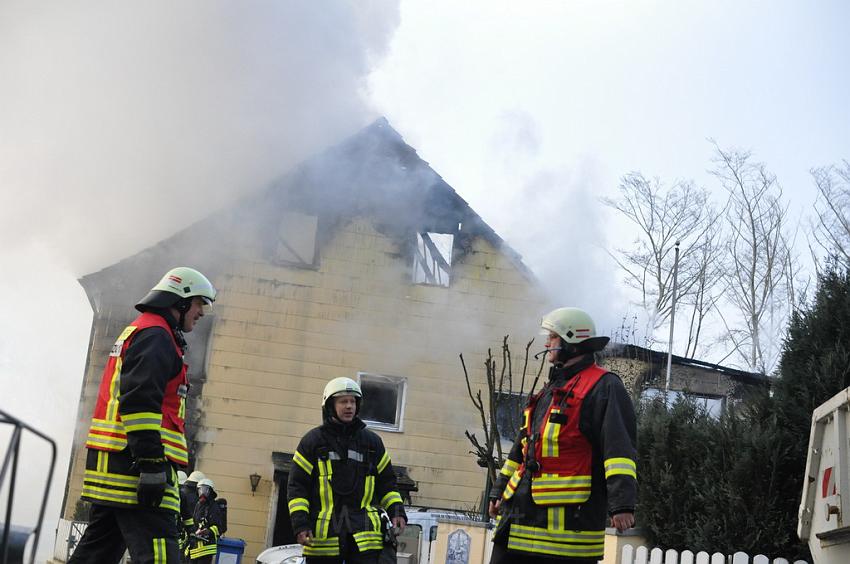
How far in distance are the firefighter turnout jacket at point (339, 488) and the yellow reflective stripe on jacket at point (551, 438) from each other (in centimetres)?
162

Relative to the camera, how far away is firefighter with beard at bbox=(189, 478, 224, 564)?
44.7 feet

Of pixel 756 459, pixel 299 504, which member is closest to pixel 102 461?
pixel 299 504

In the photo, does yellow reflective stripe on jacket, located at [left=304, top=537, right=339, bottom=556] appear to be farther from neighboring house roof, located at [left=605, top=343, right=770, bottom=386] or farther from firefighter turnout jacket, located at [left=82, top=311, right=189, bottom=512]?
neighboring house roof, located at [left=605, top=343, right=770, bottom=386]

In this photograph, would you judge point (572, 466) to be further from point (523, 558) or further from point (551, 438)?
point (523, 558)

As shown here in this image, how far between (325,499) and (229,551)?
1019cm

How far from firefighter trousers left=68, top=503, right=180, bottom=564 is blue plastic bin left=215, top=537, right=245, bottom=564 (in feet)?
36.3

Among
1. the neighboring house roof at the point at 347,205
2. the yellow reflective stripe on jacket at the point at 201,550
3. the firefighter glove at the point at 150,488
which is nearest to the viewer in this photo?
the firefighter glove at the point at 150,488

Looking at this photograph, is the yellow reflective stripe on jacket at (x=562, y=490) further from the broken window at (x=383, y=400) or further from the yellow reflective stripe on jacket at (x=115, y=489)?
the broken window at (x=383, y=400)

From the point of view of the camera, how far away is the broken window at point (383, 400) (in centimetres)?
2088

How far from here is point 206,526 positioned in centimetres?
1393

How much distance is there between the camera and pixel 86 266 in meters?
20.8

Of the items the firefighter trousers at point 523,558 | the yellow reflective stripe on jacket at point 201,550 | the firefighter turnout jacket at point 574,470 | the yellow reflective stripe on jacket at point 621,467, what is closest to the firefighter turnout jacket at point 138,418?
the firefighter trousers at point 523,558

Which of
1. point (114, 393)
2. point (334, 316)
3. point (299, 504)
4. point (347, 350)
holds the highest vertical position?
point (334, 316)

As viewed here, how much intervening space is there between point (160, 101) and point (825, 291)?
12.9 m
